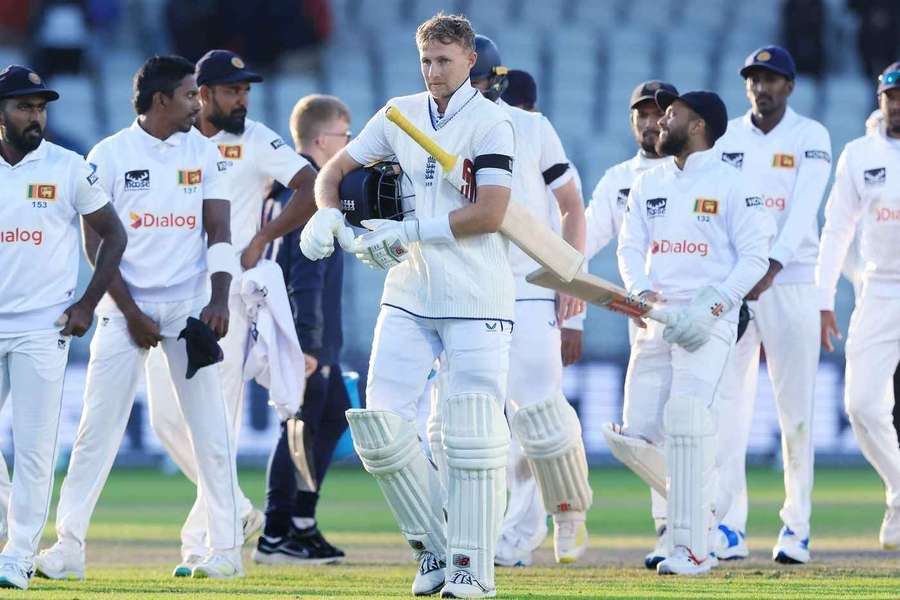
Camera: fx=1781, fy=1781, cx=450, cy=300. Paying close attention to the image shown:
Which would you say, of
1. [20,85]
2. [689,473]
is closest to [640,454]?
[689,473]

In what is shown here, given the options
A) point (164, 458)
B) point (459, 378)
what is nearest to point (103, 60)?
point (164, 458)

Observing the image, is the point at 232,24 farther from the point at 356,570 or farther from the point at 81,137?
the point at 356,570

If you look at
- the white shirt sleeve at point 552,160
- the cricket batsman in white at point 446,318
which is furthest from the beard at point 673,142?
the cricket batsman in white at point 446,318

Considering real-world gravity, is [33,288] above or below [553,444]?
above

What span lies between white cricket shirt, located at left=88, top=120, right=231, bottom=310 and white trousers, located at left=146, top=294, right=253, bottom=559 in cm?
35

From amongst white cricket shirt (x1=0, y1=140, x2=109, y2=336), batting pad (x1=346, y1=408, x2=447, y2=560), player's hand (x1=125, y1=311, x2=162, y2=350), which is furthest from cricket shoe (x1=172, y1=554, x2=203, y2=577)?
batting pad (x1=346, y1=408, x2=447, y2=560)

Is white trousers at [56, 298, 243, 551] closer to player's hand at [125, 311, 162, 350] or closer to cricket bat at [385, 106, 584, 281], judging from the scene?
player's hand at [125, 311, 162, 350]

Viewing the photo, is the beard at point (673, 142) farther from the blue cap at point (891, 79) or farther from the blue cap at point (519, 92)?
the blue cap at point (891, 79)

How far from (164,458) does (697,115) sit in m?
8.60

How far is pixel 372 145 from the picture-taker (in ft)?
21.2

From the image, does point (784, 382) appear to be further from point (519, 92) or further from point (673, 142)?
point (519, 92)

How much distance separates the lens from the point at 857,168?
28.6ft

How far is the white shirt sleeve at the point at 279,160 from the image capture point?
8.23 m

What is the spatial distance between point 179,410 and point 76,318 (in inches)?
44.6
